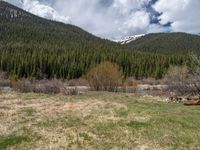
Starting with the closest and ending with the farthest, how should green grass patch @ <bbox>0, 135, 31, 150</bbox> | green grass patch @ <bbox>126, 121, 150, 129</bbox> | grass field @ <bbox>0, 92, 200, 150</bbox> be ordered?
green grass patch @ <bbox>0, 135, 31, 150</bbox>
grass field @ <bbox>0, 92, 200, 150</bbox>
green grass patch @ <bbox>126, 121, 150, 129</bbox>

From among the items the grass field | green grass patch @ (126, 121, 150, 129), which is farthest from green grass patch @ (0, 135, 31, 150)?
green grass patch @ (126, 121, 150, 129)

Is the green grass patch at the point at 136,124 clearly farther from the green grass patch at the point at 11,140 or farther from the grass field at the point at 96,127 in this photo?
the green grass patch at the point at 11,140

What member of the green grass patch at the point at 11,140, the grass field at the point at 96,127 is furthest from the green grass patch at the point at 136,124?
the green grass patch at the point at 11,140

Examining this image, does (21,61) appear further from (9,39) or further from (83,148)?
(83,148)

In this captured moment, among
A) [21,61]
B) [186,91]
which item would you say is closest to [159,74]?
[21,61]

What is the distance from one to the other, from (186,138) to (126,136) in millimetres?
2419

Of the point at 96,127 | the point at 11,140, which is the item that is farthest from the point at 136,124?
the point at 11,140

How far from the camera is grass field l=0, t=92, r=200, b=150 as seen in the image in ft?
44.9

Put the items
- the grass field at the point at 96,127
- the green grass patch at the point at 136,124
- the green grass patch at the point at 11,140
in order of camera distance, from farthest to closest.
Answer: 1. the green grass patch at the point at 136,124
2. the grass field at the point at 96,127
3. the green grass patch at the point at 11,140

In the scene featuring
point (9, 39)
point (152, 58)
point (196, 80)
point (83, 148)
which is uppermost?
point (9, 39)

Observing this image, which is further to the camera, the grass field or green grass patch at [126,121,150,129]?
green grass patch at [126,121,150,129]

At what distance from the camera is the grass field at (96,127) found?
1369cm

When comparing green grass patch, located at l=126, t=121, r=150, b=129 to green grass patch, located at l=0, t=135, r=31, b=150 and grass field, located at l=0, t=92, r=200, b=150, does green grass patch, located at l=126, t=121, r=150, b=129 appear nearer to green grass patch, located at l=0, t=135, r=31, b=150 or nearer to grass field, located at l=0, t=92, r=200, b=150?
grass field, located at l=0, t=92, r=200, b=150

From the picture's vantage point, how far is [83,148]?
13047mm
